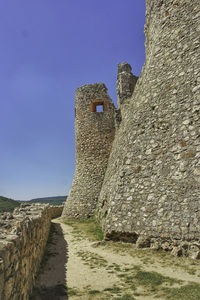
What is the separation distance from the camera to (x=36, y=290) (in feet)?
18.2

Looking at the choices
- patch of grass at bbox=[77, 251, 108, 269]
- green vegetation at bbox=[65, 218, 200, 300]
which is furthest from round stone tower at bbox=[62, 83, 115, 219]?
green vegetation at bbox=[65, 218, 200, 300]

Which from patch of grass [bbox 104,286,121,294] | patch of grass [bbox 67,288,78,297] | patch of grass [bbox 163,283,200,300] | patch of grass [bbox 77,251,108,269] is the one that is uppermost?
patch of grass [bbox 77,251,108,269]

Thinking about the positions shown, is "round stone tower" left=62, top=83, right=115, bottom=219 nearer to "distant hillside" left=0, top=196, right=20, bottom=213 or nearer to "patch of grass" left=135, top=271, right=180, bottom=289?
"patch of grass" left=135, top=271, right=180, bottom=289

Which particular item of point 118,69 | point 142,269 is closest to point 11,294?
point 142,269

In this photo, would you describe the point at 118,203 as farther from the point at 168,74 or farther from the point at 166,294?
the point at 168,74

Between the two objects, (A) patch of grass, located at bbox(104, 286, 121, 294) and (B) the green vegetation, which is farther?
(A) patch of grass, located at bbox(104, 286, 121, 294)

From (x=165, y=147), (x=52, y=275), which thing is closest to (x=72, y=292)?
(x=52, y=275)

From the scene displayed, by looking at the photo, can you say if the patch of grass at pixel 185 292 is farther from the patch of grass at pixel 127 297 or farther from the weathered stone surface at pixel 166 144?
the weathered stone surface at pixel 166 144

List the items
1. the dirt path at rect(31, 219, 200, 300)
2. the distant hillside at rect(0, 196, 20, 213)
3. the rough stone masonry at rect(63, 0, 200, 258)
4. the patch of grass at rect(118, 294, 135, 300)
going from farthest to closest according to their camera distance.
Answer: the distant hillside at rect(0, 196, 20, 213) → the rough stone masonry at rect(63, 0, 200, 258) → the dirt path at rect(31, 219, 200, 300) → the patch of grass at rect(118, 294, 135, 300)

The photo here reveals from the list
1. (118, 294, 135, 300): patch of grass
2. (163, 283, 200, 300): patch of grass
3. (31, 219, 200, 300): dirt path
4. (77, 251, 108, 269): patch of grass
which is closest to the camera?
(163, 283, 200, 300): patch of grass

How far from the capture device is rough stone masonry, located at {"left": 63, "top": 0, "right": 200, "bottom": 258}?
782 cm

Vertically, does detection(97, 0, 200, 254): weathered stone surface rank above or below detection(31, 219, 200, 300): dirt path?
above

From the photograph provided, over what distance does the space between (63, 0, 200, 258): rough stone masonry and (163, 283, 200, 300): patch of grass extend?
1.76 meters

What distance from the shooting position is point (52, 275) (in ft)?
21.8
